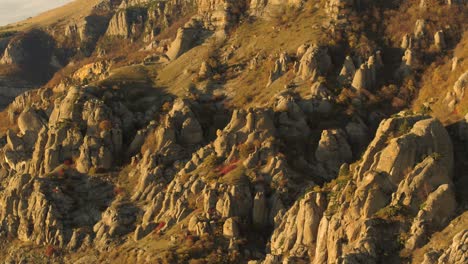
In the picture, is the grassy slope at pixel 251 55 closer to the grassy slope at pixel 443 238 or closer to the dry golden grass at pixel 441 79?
the dry golden grass at pixel 441 79

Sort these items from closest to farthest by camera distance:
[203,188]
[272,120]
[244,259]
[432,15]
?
[244,259] → [203,188] → [272,120] → [432,15]

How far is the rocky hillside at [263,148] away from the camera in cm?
7888

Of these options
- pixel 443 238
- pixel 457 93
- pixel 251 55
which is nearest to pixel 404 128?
pixel 457 93

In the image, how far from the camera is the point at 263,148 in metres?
105

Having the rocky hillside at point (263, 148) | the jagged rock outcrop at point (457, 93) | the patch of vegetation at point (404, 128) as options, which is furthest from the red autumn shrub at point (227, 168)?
the jagged rock outcrop at point (457, 93)

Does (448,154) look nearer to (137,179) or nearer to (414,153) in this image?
(414,153)

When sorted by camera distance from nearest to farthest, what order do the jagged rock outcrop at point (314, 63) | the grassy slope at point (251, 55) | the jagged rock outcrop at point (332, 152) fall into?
the jagged rock outcrop at point (332, 152)
the jagged rock outcrop at point (314, 63)
the grassy slope at point (251, 55)

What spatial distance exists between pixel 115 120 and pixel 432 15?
52.0 m

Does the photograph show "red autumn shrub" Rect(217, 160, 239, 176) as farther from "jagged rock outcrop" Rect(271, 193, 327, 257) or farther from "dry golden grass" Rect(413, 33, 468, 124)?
"dry golden grass" Rect(413, 33, 468, 124)

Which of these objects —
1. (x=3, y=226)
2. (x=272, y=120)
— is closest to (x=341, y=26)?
(x=272, y=120)

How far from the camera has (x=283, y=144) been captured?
10706cm

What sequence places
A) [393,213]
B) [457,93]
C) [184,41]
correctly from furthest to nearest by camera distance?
[184,41]
[457,93]
[393,213]

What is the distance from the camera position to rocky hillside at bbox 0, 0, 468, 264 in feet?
259

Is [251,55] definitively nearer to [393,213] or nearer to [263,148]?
[263,148]
